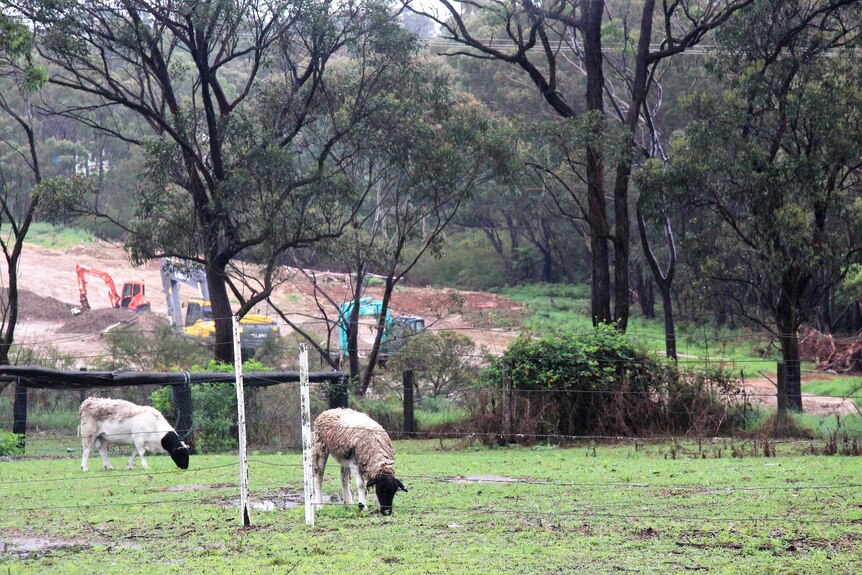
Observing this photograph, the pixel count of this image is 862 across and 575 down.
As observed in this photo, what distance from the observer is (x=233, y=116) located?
102 ft

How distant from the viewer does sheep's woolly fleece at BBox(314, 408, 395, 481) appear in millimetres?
12234

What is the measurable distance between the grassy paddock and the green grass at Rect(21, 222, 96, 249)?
182 feet

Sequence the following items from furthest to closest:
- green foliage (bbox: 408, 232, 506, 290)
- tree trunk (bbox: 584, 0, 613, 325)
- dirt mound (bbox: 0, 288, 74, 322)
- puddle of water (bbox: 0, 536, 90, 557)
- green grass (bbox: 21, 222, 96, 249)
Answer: green grass (bbox: 21, 222, 96, 249), green foliage (bbox: 408, 232, 506, 290), dirt mound (bbox: 0, 288, 74, 322), tree trunk (bbox: 584, 0, 613, 325), puddle of water (bbox: 0, 536, 90, 557)

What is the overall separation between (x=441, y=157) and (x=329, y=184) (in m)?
3.95

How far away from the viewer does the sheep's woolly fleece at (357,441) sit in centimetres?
1223

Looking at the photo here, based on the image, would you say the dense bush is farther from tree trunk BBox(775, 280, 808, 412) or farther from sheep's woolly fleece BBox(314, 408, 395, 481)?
sheep's woolly fleece BBox(314, 408, 395, 481)

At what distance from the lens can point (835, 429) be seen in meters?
21.4

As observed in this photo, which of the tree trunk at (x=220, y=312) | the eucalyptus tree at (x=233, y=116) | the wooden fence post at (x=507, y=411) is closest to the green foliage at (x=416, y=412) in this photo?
the wooden fence post at (x=507, y=411)

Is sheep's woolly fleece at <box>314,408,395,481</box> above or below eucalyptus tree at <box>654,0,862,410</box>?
below

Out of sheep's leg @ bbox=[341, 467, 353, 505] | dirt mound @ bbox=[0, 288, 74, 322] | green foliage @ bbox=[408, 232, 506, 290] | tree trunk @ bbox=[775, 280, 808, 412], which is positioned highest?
green foliage @ bbox=[408, 232, 506, 290]

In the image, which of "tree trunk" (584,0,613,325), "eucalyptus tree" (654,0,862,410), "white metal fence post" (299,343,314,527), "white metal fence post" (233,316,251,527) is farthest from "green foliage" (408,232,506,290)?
"white metal fence post" (299,343,314,527)

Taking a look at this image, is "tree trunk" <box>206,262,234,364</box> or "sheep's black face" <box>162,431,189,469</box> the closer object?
"sheep's black face" <box>162,431,189,469</box>

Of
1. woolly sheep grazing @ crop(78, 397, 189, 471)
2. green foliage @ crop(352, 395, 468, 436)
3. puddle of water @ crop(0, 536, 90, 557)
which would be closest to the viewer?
puddle of water @ crop(0, 536, 90, 557)

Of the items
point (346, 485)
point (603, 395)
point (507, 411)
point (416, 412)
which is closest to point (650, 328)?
point (416, 412)
